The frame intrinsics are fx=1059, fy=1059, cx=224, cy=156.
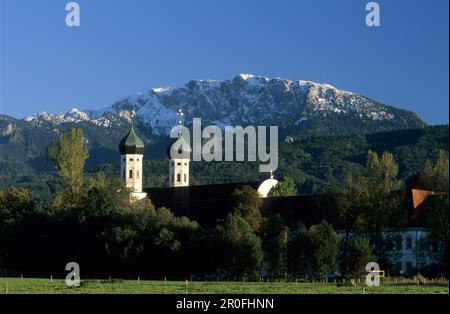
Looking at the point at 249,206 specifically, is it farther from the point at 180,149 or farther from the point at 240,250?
the point at 180,149

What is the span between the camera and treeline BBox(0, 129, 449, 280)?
228ft

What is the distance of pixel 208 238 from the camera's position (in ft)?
244

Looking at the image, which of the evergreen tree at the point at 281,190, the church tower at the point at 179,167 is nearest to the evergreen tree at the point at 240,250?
the evergreen tree at the point at 281,190

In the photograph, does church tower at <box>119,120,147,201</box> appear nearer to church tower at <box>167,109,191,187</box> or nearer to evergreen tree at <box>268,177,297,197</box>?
church tower at <box>167,109,191,187</box>

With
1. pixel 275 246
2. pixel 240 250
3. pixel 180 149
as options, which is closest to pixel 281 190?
pixel 180 149

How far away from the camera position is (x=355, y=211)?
76250 millimetres

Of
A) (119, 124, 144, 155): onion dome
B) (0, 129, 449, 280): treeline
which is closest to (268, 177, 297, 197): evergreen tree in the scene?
(119, 124, 144, 155): onion dome

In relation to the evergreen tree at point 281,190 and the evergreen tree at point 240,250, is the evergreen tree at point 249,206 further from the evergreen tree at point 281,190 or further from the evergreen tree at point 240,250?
the evergreen tree at point 281,190

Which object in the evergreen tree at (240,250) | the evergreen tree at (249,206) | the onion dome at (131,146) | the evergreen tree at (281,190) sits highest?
the onion dome at (131,146)

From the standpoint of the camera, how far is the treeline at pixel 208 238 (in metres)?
69.6

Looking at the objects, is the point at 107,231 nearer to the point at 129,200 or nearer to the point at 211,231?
the point at 211,231
